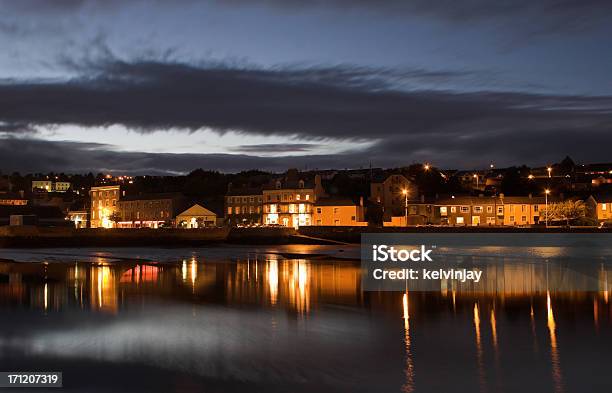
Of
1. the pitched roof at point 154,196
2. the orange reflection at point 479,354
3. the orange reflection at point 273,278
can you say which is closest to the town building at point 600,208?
the orange reflection at point 273,278

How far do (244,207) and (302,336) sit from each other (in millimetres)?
73548

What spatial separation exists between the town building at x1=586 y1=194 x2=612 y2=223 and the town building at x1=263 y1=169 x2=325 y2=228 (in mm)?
34598

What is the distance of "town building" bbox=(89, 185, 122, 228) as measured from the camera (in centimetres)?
10688

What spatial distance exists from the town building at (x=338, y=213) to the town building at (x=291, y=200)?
1.42 m

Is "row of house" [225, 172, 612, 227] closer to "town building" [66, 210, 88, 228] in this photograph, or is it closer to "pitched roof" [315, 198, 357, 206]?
"pitched roof" [315, 198, 357, 206]

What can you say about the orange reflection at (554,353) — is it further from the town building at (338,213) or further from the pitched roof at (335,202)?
the pitched roof at (335,202)

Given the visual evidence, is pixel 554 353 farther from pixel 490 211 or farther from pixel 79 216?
pixel 79 216

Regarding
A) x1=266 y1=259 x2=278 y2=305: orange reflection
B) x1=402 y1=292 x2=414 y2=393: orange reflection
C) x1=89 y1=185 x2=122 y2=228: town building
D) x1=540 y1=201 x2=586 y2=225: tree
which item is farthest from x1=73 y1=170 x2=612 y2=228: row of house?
x1=402 y1=292 x2=414 y2=393: orange reflection

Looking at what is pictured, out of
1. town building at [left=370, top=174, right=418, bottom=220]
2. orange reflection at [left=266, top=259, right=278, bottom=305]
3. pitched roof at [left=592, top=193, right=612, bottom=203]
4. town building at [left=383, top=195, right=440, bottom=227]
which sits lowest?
orange reflection at [left=266, top=259, right=278, bottom=305]

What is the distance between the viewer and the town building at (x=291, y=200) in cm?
8801

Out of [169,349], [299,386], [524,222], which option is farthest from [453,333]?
[524,222]

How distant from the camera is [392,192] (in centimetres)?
9575

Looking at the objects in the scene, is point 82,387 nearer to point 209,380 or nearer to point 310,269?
point 209,380

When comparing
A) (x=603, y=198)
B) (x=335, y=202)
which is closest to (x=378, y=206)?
(x=335, y=202)
